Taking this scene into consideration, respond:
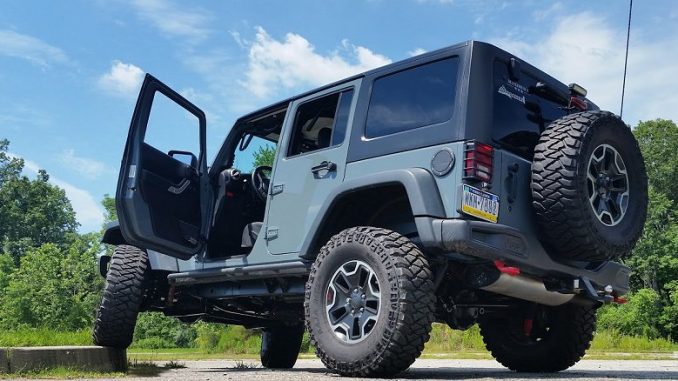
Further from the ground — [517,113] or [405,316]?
[517,113]

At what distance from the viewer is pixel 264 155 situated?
665cm

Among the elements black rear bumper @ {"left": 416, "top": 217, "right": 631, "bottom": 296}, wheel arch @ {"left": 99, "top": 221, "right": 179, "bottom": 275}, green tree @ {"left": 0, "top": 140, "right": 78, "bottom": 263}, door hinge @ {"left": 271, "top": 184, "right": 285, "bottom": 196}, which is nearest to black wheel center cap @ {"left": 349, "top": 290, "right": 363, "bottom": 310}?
black rear bumper @ {"left": 416, "top": 217, "right": 631, "bottom": 296}

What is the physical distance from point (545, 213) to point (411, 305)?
1112mm

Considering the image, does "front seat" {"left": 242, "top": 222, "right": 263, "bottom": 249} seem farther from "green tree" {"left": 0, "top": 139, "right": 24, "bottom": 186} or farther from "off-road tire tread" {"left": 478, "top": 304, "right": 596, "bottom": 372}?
"green tree" {"left": 0, "top": 139, "right": 24, "bottom": 186}

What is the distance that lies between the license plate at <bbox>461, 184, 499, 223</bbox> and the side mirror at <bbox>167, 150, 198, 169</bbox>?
119 inches

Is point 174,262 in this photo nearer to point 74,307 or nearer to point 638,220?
point 638,220

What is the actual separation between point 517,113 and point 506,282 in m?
1.20

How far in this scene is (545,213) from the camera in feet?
15.0

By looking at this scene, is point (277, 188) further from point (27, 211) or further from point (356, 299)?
point (27, 211)

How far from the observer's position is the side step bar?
5.35 metres

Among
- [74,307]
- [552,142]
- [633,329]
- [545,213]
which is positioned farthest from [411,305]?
[74,307]

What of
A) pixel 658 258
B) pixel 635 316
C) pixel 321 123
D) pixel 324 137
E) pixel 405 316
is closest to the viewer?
pixel 405 316

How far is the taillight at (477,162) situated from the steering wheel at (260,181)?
2.50 meters

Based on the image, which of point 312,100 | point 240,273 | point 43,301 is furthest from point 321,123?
point 43,301
